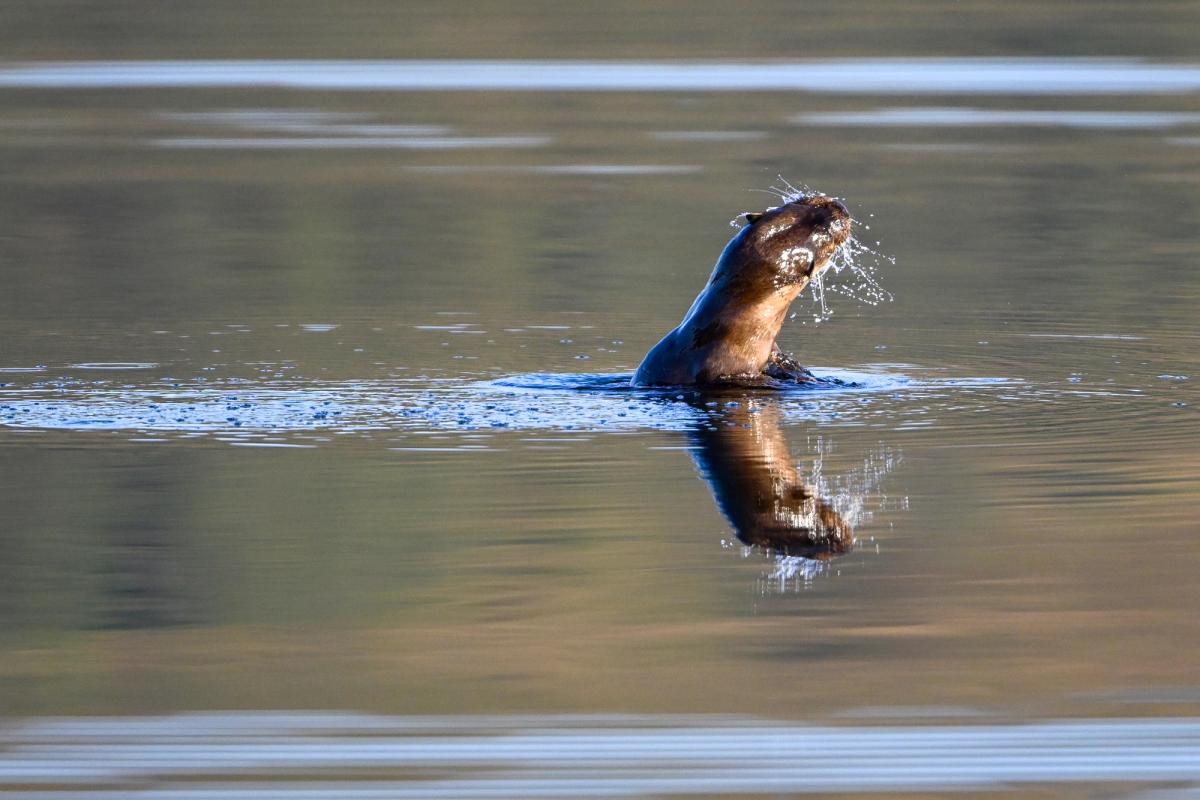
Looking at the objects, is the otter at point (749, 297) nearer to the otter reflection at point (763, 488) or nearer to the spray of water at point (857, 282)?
the otter reflection at point (763, 488)

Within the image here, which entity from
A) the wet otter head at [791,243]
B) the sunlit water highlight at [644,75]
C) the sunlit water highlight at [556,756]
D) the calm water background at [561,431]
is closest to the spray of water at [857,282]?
the calm water background at [561,431]

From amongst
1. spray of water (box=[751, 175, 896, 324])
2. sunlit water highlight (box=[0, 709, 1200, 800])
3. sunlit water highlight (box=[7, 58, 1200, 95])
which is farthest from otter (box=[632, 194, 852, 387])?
sunlit water highlight (box=[7, 58, 1200, 95])

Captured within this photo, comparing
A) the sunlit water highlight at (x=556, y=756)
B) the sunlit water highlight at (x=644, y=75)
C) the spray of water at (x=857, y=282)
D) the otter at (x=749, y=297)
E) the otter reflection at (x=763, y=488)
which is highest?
the sunlit water highlight at (x=644, y=75)

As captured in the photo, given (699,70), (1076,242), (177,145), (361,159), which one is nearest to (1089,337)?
(1076,242)

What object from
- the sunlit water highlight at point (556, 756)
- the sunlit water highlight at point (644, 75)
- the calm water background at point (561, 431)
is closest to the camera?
the sunlit water highlight at point (556, 756)

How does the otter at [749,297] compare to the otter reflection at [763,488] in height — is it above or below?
above

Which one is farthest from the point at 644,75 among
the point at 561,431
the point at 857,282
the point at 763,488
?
the point at 763,488

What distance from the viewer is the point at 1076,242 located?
19078mm

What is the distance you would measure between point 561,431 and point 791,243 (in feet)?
6.09

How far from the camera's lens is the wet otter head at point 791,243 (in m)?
12.2

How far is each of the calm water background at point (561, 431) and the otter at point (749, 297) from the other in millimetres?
571

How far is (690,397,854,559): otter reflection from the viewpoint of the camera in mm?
8906

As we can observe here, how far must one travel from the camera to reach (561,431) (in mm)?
11086

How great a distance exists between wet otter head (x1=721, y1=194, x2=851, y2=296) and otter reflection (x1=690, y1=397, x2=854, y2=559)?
75cm
